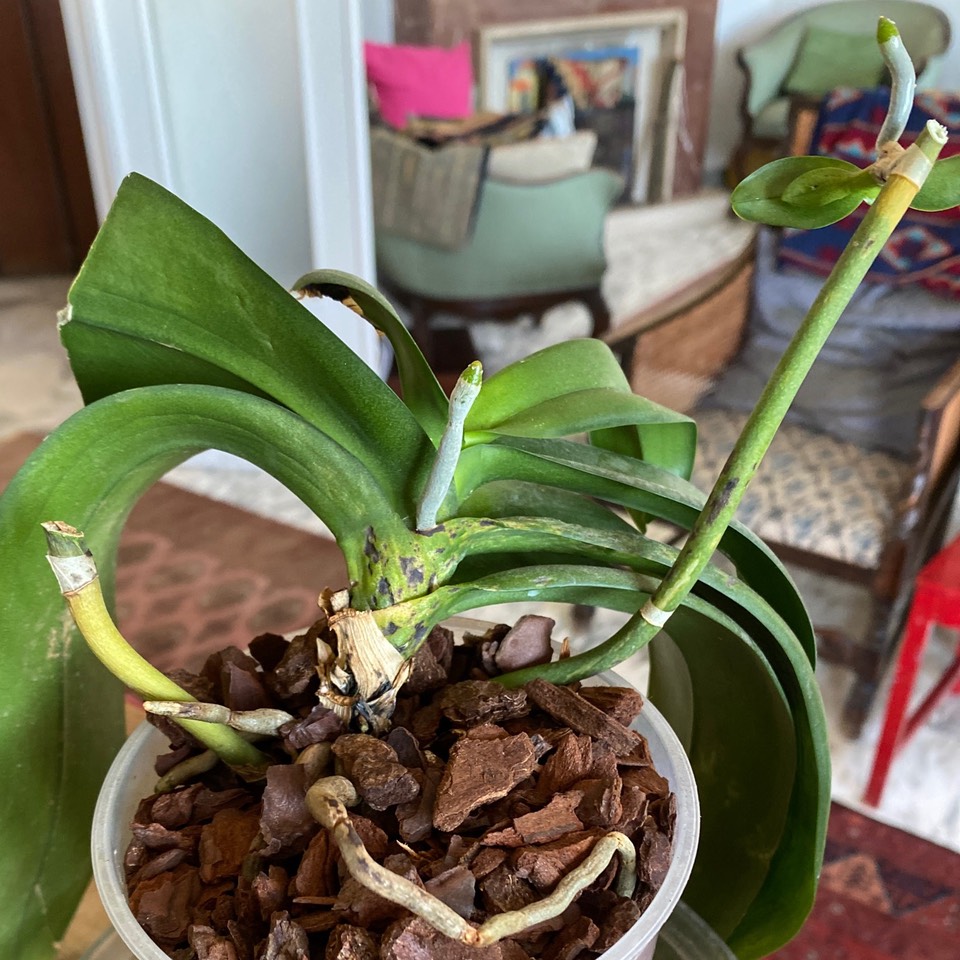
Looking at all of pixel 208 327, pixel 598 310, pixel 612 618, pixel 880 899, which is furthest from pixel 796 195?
pixel 598 310

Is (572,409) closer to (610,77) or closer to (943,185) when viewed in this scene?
(943,185)

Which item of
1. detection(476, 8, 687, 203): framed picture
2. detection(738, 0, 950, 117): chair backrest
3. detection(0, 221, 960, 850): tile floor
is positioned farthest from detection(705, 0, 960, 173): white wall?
detection(0, 221, 960, 850): tile floor

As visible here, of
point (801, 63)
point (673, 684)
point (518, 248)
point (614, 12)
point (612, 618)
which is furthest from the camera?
point (801, 63)

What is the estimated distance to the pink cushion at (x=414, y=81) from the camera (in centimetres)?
303

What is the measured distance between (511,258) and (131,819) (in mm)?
2190

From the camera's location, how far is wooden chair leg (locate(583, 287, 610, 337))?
2615 millimetres

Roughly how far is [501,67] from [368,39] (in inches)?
26.7

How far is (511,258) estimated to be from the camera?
247 centimetres

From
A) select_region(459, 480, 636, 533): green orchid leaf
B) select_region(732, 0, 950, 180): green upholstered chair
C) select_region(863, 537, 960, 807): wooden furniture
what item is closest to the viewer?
select_region(459, 480, 636, 533): green orchid leaf

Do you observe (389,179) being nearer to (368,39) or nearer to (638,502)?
(368,39)

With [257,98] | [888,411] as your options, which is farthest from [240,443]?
[257,98]

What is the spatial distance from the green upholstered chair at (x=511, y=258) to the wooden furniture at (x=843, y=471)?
31.7 inches

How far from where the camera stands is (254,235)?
79.0 inches

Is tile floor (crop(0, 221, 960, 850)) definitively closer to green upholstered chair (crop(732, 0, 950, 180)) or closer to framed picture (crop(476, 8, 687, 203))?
framed picture (crop(476, 8, 687, 203))
